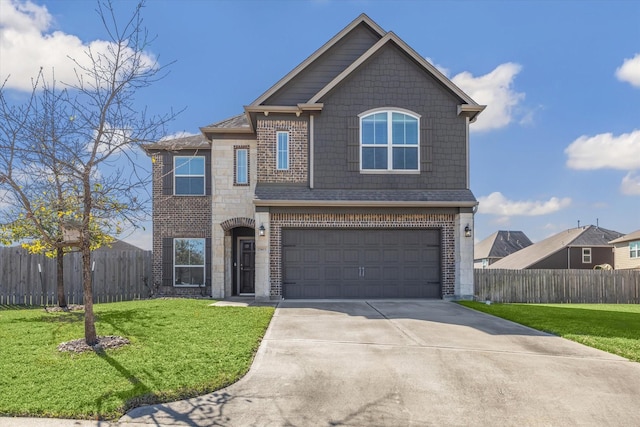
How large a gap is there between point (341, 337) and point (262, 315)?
9.30 ft

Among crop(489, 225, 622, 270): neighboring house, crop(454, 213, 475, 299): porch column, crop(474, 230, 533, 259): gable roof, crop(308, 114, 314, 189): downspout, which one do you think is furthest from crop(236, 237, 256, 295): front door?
crop(474, 230, 533, 259): gable roof

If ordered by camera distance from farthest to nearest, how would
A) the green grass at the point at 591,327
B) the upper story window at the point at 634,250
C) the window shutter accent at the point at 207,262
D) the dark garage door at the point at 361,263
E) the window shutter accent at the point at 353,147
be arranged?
1. the upper story window at the point at 634,250
2. the window shutter accent at the point at 207,262
3. the window shutter accent at the point at 353,147
4. the dark garage door at the point at 361,263
5. the green grass at the point at 591,327

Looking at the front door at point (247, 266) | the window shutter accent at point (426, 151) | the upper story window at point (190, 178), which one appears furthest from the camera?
the front door at point (247, 266)

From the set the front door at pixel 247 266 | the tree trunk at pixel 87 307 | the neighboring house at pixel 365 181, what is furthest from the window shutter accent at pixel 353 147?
the tree trunk at pixel 87 307

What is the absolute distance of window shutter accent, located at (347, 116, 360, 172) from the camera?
48.5 ft

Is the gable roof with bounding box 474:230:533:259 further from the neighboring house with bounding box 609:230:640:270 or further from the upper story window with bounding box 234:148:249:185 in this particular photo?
the upper story window with bounding box 234:148:249:185

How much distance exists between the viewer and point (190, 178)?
56.1 feet

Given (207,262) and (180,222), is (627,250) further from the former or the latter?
(180,222)

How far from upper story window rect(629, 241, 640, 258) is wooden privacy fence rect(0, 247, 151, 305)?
33.1m

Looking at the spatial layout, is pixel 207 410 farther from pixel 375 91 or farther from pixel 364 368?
pixel 375 91

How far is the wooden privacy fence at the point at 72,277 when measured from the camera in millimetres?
16438

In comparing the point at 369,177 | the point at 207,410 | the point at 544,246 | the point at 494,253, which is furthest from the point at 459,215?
the point at 494,253

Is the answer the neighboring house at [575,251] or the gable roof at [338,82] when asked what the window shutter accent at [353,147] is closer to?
the gable roof at [338,82]

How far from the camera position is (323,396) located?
5.52 m
